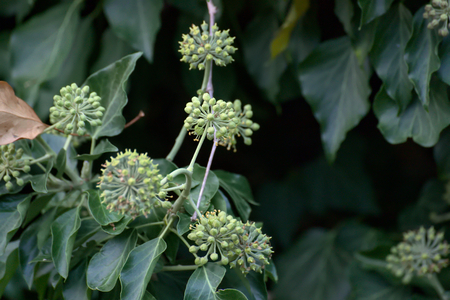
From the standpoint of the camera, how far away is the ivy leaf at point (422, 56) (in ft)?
2.95

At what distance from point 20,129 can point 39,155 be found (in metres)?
0.18

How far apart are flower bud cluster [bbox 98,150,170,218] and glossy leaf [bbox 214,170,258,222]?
32 centimetres

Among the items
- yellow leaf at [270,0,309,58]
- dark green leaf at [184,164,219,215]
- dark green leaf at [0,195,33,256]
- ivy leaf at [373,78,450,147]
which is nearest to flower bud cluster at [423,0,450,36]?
ivy leaf at [373,78,450,147]

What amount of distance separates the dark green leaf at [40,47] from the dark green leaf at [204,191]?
0.73m

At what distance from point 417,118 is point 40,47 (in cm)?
122

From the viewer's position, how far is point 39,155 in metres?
0.92

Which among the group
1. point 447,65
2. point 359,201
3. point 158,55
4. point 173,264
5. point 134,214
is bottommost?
point 359,201

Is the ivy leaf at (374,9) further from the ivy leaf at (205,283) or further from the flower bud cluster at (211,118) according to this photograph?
the ivy leaf at (205,283)

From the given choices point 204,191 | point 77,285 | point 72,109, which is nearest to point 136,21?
point 72,109

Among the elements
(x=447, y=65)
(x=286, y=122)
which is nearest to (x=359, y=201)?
(x=286, y=122)

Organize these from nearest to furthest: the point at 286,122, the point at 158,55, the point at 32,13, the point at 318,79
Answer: the point at 318,79 → the point at 32,13 → the point at 158,55 → the point at 286,122

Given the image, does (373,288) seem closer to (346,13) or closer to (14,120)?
(346,13)

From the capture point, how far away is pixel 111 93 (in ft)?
2.93

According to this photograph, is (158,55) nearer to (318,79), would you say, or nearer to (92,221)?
→ (318,79)
